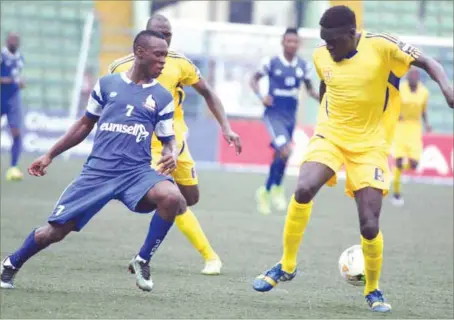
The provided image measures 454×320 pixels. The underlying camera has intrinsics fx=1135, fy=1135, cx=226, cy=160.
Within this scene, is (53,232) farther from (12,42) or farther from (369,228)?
(12,42)

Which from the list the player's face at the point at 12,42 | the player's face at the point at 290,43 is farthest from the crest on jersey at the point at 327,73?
the player's face at the point at 12,42

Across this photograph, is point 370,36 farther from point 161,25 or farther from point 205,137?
point 205,137

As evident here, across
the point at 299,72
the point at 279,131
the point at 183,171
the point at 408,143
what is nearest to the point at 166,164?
the point at 183,171

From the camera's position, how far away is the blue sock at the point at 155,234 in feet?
27.1

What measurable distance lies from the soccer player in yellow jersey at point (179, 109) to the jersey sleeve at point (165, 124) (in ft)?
4.20

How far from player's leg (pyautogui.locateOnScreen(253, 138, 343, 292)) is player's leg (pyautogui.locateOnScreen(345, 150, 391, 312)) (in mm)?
154

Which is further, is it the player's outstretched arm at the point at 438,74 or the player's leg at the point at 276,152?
the player's leg at the point at 276,152

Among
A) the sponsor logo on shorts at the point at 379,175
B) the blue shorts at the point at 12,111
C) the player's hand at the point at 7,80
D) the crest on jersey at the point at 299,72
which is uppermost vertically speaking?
the sponsor logo on shorts at the point at 379,175

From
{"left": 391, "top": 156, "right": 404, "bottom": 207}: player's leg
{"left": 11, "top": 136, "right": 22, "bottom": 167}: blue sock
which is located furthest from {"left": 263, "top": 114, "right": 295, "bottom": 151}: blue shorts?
{"left": 11, "top": 136, "right": 22, "bottom": 167}: blue sock

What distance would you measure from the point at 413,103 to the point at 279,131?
4.84 meters

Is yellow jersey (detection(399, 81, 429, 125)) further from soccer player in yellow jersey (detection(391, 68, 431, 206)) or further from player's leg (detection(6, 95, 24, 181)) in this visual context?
player's leg (detection(6, 95, 24, 181))

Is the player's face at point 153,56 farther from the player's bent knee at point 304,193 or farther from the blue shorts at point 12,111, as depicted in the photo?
the blue shorts at point 12,111

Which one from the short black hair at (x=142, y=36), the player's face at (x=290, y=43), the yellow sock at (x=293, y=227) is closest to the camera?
the short black hair at (x=142, y=36)

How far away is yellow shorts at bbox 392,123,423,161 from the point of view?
65.2 feet
